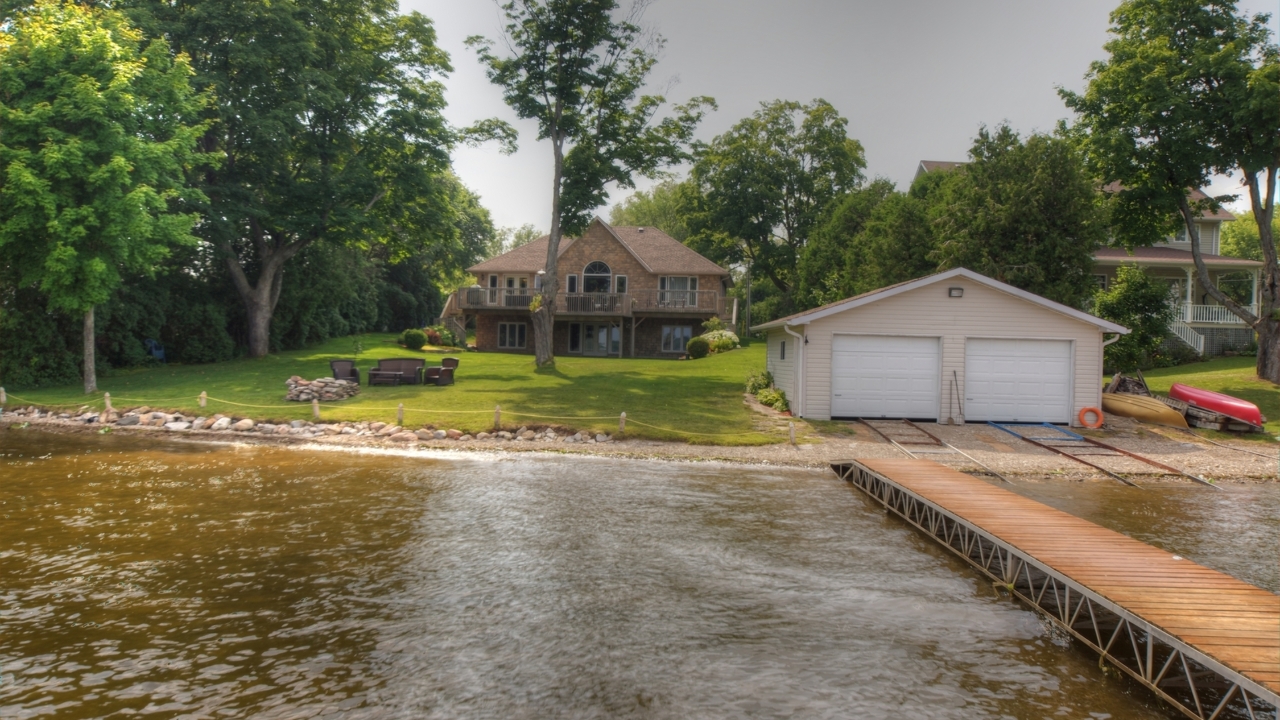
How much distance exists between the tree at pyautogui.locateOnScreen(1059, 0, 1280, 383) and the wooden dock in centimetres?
2081

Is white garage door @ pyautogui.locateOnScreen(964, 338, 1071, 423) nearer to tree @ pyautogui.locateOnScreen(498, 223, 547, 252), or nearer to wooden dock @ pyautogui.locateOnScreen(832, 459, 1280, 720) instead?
wooden dock @ pyautogui.locateOnScreen(832, 459, 1280, 720)

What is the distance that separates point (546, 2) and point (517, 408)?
18630mm

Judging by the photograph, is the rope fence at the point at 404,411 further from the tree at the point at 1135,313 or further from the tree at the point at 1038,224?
the tree at the point at 1135,313

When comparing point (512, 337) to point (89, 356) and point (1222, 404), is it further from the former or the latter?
point (1222, 404)

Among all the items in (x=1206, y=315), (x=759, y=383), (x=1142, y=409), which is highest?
(x=1206, y=315)

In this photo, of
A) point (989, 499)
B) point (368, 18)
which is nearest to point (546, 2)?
point (368, 18)

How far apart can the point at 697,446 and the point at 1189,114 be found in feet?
67.9

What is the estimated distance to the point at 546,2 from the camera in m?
31.7

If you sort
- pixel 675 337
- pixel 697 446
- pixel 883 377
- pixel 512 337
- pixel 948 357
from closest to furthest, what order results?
pixel 697 446
pixel 948 357
pixel 883 377
pixel 675 337
pixel 512 337

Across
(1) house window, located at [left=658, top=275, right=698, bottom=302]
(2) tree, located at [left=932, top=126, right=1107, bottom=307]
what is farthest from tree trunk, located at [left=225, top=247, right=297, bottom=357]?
(2) tree, located at [left=932, top=126, right=1107, bottom=307]

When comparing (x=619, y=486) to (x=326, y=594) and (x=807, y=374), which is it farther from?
(x=807, y=374)

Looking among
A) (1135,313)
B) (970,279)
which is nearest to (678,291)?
(1135,313)

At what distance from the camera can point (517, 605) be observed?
8.41 meters

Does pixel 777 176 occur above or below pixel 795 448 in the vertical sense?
above
